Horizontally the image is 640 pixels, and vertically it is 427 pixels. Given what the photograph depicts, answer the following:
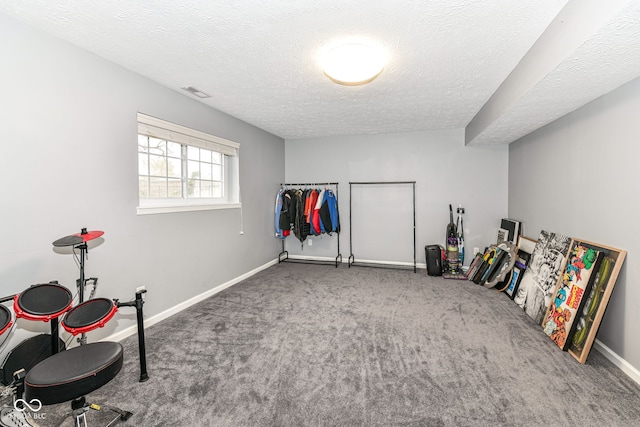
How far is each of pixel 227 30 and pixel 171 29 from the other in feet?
1.24

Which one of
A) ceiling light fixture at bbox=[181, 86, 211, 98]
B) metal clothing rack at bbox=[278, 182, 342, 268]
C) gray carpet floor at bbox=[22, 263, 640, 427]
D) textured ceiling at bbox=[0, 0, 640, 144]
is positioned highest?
ceiling light fixture at bbox=[181, 86, 211, 98]

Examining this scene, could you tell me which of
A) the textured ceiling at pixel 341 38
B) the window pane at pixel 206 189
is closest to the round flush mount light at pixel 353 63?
the textured ceiling at pixel 341 38

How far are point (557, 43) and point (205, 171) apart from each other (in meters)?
3.59

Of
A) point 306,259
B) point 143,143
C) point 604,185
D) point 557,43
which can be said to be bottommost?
point 306,259

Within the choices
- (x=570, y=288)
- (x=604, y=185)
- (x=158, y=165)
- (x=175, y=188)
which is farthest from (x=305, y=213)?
(x=604, y=185)

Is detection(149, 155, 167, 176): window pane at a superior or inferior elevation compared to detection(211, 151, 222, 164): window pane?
inferior

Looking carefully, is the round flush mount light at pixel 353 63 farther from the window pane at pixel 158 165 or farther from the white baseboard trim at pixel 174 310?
the white baseboard trim at pixel 174 310

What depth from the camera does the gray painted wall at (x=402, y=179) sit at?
4570mm

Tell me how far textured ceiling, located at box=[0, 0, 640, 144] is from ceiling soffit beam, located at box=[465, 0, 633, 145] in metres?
0.03

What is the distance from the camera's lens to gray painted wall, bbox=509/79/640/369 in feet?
6.55

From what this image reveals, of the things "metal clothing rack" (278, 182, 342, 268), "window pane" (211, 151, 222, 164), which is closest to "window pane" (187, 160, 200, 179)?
"window pane" (211, 151, 222, 164)

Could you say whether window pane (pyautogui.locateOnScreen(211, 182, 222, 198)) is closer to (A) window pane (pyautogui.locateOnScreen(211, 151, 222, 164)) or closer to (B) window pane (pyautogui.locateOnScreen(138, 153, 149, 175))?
(A) window pane (pyautogui.locateOnScreen(211, 151, 222, 164))

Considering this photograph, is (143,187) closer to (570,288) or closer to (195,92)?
(195,92)

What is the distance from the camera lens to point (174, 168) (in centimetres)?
319
